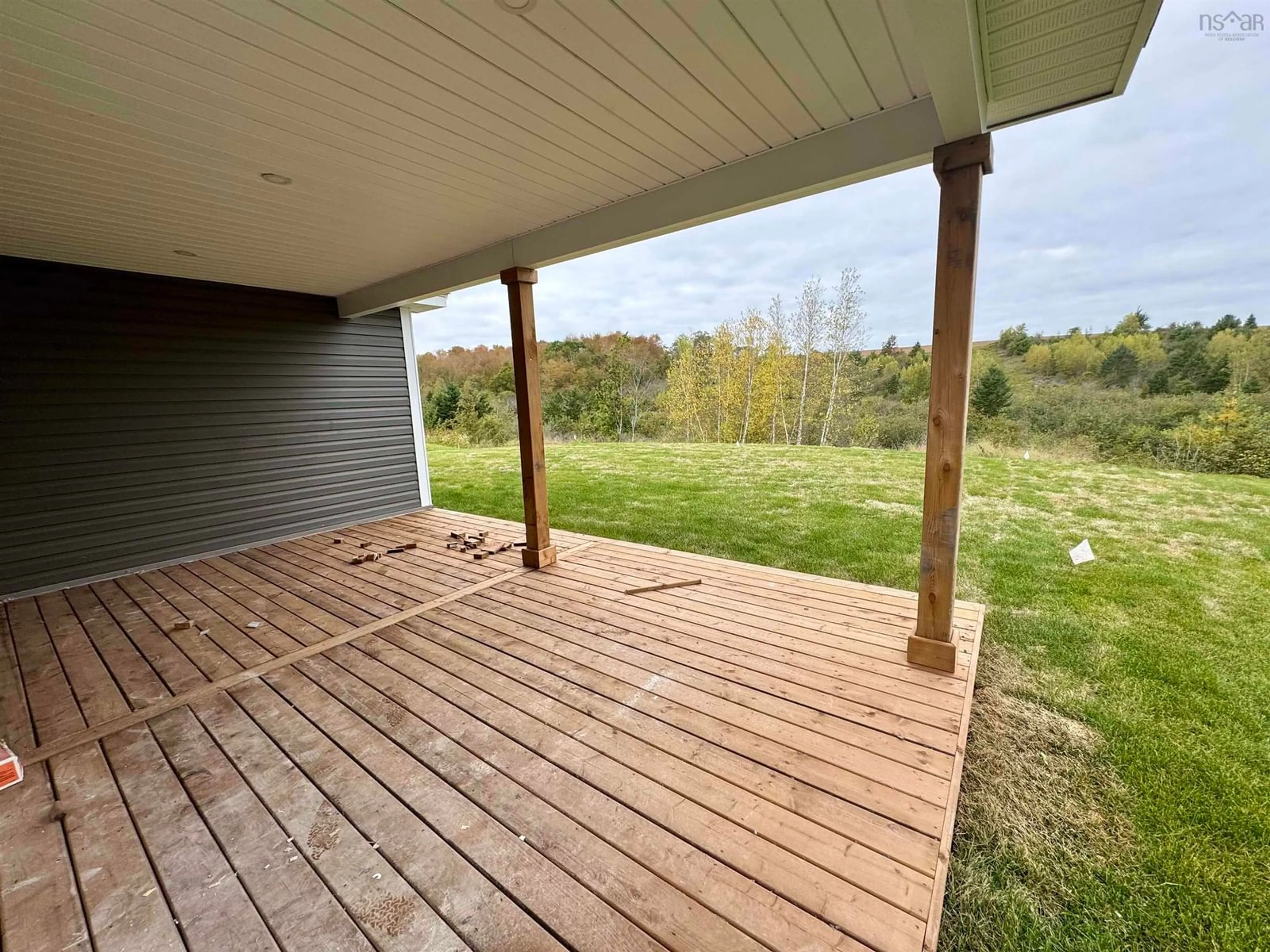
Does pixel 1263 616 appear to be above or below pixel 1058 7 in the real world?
below

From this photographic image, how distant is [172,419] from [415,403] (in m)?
2.09

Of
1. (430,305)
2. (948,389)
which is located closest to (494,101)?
(948,389)

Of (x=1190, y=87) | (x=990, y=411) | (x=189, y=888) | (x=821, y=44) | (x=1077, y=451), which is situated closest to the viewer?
(x=189, y=888)

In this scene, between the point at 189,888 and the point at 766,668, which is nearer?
the point at 189,888

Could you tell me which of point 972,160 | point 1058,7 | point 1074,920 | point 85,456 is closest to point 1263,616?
point 1074,920

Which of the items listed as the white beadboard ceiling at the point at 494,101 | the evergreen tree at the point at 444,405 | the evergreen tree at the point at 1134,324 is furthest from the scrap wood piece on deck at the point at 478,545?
the evergreen tree at the point at 1134,324

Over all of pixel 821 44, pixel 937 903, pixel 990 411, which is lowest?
pixel 937 903

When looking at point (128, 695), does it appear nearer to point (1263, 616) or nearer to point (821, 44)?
point (821, 44)

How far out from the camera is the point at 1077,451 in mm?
7219

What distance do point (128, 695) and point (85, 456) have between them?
2586 millimetres

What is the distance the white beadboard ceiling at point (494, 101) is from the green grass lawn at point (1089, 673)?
2.16m

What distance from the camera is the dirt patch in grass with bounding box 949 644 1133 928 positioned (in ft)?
4.17
